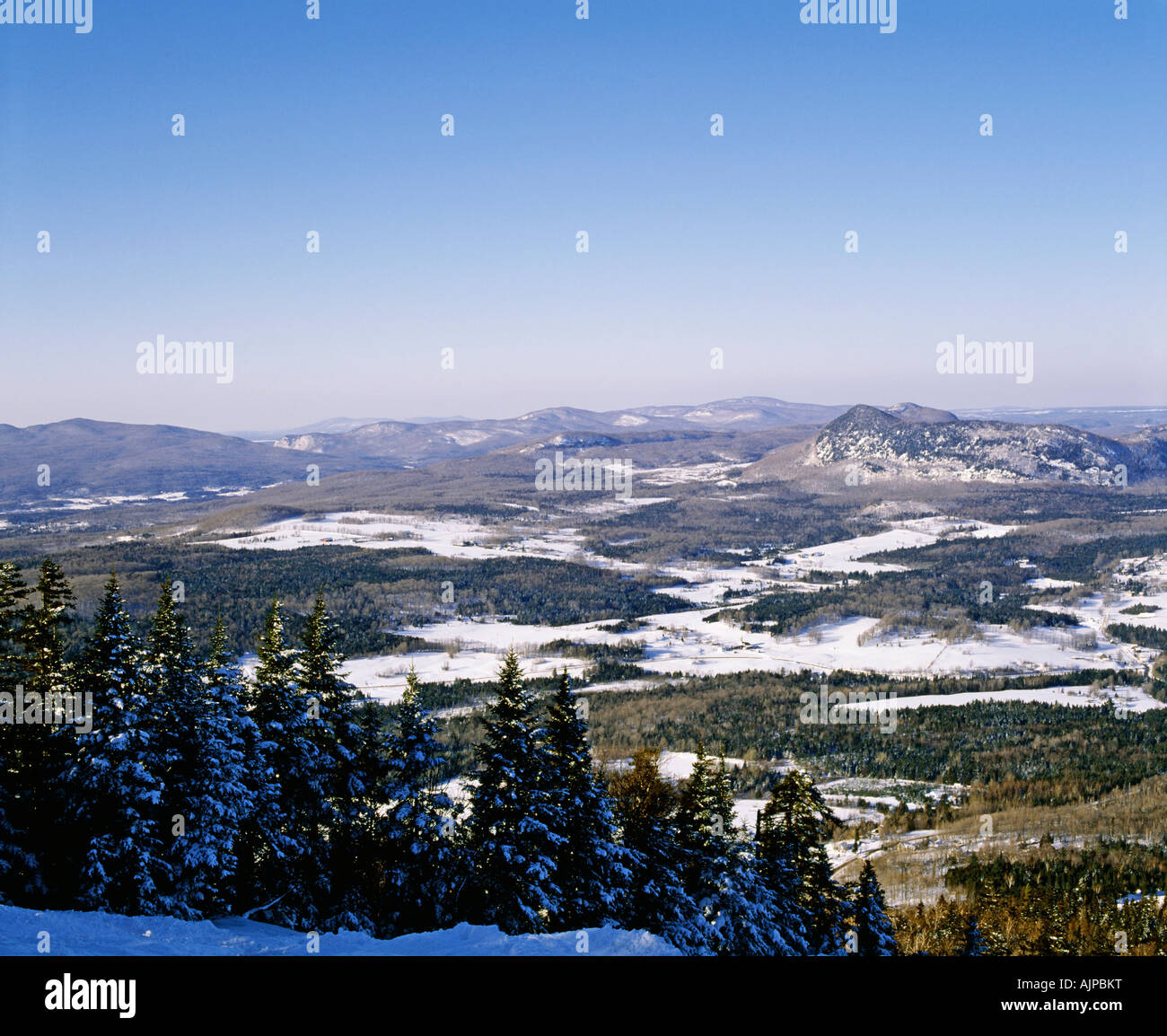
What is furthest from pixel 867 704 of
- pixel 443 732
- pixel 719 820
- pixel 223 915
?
pixel 223 915

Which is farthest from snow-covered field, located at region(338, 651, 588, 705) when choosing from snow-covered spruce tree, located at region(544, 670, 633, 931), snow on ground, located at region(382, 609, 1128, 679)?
snow-covered spruce tree, located at region(544, 670, 633, 931)

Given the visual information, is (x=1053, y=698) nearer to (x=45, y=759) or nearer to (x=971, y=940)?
(x=971, y=940)

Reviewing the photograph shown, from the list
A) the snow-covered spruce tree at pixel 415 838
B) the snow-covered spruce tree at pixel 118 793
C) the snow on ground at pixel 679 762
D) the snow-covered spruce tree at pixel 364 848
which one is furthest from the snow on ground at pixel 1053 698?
the snow-covered spruce tree at pixel 118 793

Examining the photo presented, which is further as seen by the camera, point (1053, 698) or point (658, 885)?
point (1053, 698)

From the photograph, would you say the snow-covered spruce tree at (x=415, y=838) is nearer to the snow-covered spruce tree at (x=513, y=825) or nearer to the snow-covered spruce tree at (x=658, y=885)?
the snow-covered spruce tree at (x=513, y=825)

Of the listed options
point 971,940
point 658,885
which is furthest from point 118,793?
point 971,940
